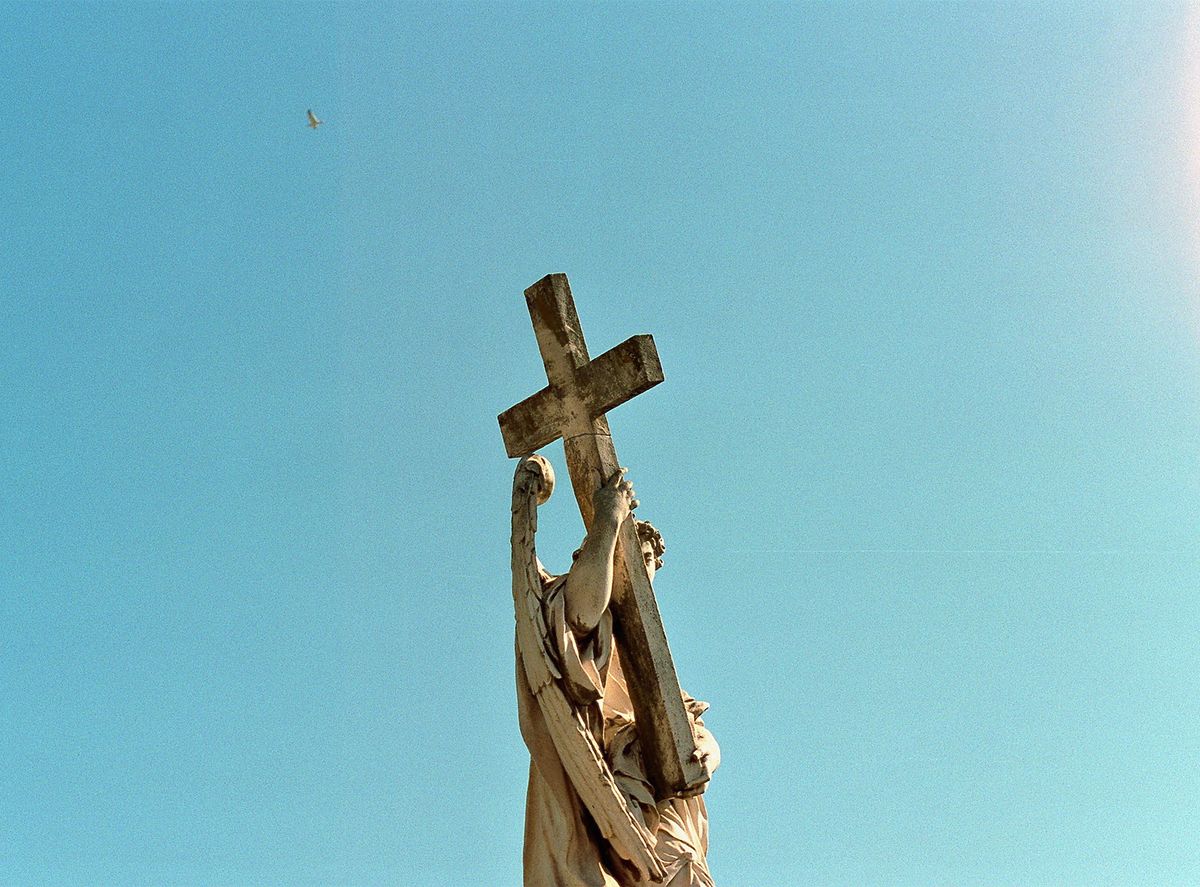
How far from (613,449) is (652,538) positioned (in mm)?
654

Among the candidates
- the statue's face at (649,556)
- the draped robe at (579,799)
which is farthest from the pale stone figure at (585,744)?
the statue's face at (649,556)

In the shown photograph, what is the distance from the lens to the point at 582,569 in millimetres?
7375

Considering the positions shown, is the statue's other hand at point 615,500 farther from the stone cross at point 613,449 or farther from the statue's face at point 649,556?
the statue's face at point 649,556

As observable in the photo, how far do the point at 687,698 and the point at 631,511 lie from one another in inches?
42.3

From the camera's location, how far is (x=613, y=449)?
25.9 feet

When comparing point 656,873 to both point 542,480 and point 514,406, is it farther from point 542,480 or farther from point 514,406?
point 514,406

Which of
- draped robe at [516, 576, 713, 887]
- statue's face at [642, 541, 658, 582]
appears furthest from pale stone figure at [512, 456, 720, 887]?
statue's face at [642, 541, 658, 582]

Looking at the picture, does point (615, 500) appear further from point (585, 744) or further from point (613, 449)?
point (585, 744)

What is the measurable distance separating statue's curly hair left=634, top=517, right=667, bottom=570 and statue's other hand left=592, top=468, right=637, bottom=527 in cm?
50

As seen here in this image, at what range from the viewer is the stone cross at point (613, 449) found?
743 cm

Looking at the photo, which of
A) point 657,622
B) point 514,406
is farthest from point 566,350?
point 657,622

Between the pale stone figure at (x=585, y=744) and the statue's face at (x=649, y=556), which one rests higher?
the statue's face at (x=649, y=556)

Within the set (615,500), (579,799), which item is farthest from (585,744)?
(615,500)

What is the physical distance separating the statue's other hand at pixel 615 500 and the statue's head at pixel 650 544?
463 mm
